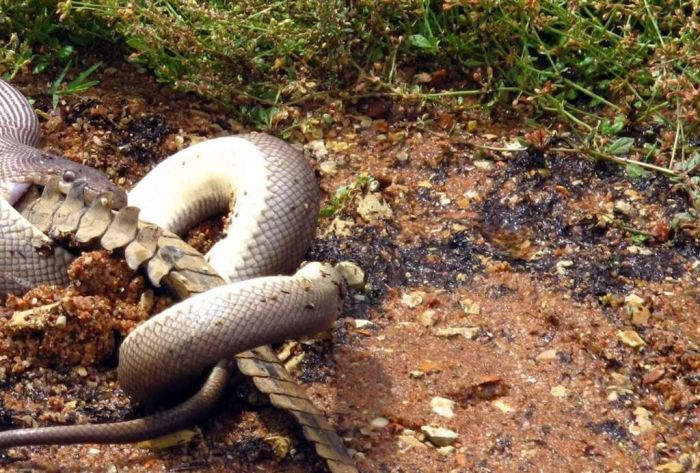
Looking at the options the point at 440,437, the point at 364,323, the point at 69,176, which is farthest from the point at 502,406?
the point at 69,176

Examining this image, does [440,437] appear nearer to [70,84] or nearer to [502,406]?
[502,406]

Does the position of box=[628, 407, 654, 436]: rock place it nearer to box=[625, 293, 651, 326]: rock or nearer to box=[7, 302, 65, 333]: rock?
box=[625, 293, 651, 326]: rock

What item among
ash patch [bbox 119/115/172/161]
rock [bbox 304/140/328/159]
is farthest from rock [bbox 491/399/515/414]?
ash patch [bbox 119/115/172/161]

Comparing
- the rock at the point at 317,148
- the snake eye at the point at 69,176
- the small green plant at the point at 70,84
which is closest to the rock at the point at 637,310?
the rock at the point at 317,148

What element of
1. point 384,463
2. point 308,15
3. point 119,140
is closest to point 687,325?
point 384,463

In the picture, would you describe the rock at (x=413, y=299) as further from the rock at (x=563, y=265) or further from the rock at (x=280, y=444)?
the rock at (x=280, y=444)

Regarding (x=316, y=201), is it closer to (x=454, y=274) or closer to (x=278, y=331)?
(x=454, y=274)

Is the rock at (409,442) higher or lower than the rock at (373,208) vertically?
lower
